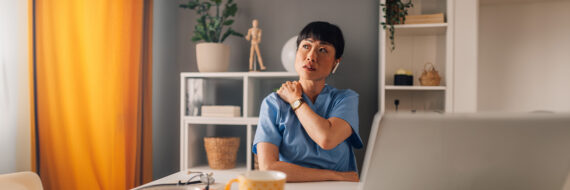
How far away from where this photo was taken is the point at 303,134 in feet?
4.18

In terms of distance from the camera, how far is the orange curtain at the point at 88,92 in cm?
179

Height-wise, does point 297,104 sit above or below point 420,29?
below

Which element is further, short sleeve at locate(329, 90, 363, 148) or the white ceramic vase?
the white ceramic vase

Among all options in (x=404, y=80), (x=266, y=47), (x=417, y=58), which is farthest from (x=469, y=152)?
(x=266, y=47)

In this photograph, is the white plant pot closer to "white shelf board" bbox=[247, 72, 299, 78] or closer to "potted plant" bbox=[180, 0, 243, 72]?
"potted plant" bbox=[180, 0, 243, 72]

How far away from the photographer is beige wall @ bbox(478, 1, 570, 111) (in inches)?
87.4

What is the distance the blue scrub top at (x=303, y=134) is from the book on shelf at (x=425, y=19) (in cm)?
104

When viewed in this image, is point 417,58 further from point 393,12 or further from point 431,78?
point 393,12

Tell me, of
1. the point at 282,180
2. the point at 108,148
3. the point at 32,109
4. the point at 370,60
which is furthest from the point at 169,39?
the point at 282,180

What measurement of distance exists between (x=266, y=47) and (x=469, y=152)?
218 centimetres

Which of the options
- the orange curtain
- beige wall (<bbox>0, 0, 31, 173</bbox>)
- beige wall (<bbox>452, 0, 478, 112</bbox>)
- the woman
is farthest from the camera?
beige wall (<bbox>452, 0, 478, 112</bbox>)

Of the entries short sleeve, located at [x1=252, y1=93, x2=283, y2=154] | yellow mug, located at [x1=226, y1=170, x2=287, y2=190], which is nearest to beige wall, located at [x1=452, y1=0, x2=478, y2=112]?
short sleeve, located at [x1=252, y1=93, x2=283, y2=154]

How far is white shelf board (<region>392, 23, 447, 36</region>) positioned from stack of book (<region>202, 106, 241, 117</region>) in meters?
1.10

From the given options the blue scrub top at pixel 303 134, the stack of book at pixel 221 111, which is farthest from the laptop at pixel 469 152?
the stack of book at pixel 221 111
